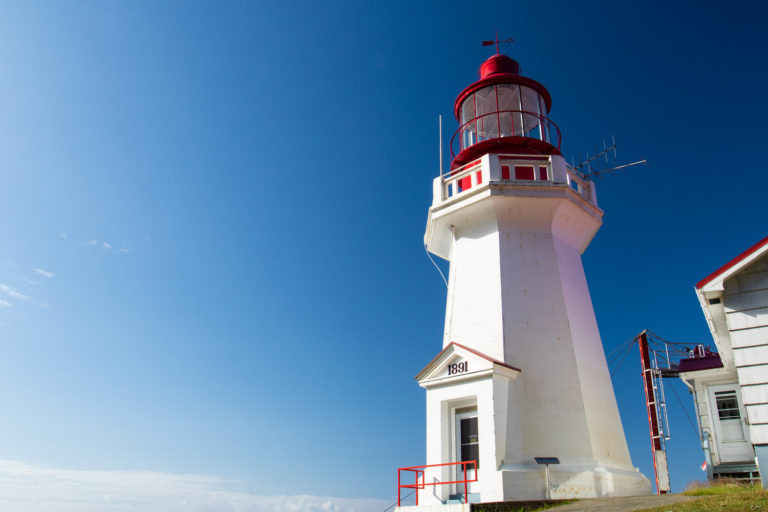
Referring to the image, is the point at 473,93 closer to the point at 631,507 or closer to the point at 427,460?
the point at 427,460

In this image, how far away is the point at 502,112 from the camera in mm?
18641

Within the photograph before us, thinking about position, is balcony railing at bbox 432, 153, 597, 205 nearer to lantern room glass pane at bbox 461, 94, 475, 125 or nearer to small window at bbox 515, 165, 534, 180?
small window at bbox 515, 165, 534, 180

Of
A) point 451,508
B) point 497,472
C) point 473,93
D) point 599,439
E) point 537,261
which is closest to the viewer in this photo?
point 451,508

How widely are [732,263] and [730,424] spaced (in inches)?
430

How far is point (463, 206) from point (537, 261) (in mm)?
2446

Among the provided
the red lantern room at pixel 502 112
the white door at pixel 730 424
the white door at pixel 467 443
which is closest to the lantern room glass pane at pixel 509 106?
the red lantern room at pixel 502 112

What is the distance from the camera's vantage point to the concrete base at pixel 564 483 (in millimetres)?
11742

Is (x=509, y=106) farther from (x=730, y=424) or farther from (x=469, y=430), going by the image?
(x=730, y=424)

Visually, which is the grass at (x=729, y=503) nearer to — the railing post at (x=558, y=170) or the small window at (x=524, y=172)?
the railing post at (x=558, y=170)

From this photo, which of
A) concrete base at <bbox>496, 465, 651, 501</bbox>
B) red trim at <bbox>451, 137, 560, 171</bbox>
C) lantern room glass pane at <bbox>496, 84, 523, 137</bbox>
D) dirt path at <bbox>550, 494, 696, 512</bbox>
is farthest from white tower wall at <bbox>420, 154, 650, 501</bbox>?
lantern room glass pane at <bbox>496, 84, 523, 137</bbox>

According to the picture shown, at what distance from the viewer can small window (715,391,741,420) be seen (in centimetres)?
1845

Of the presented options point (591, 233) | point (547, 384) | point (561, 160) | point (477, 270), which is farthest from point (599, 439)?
point (561, 160)

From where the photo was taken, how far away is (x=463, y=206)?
15.8 m

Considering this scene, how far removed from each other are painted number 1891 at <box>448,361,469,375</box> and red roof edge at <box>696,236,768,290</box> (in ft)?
16.9
